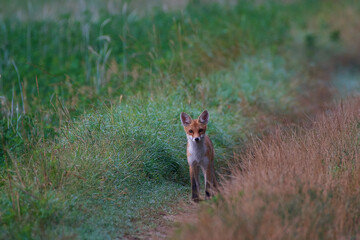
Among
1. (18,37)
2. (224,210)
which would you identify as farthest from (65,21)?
(224,210)

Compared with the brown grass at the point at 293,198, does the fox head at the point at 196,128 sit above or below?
above

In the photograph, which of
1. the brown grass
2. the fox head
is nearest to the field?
the brown grass

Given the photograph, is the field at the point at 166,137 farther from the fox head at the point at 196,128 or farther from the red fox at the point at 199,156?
the fox head at the point at 196,128

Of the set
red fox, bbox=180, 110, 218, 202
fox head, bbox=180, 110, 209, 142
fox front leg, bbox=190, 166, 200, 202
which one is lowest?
fox front leg, bbox=190, 166, 200, 202

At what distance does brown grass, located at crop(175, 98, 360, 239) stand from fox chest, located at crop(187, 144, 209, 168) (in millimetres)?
551

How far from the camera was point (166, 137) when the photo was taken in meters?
7.56

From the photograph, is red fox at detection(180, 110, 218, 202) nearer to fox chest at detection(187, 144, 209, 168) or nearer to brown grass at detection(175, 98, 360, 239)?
fox chest at detection(187, 144, 209, 168)

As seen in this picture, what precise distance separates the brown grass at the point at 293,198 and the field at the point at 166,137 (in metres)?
0.02

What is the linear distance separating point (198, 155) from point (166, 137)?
1472 mm

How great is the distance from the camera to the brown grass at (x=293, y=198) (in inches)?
167

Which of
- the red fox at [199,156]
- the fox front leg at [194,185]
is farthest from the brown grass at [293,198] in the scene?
the fox front leg at [194,185]

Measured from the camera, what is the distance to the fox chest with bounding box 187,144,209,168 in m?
6.16

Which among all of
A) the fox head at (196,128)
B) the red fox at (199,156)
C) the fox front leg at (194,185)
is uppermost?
the fox head at (196,128)

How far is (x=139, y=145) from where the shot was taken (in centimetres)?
698
